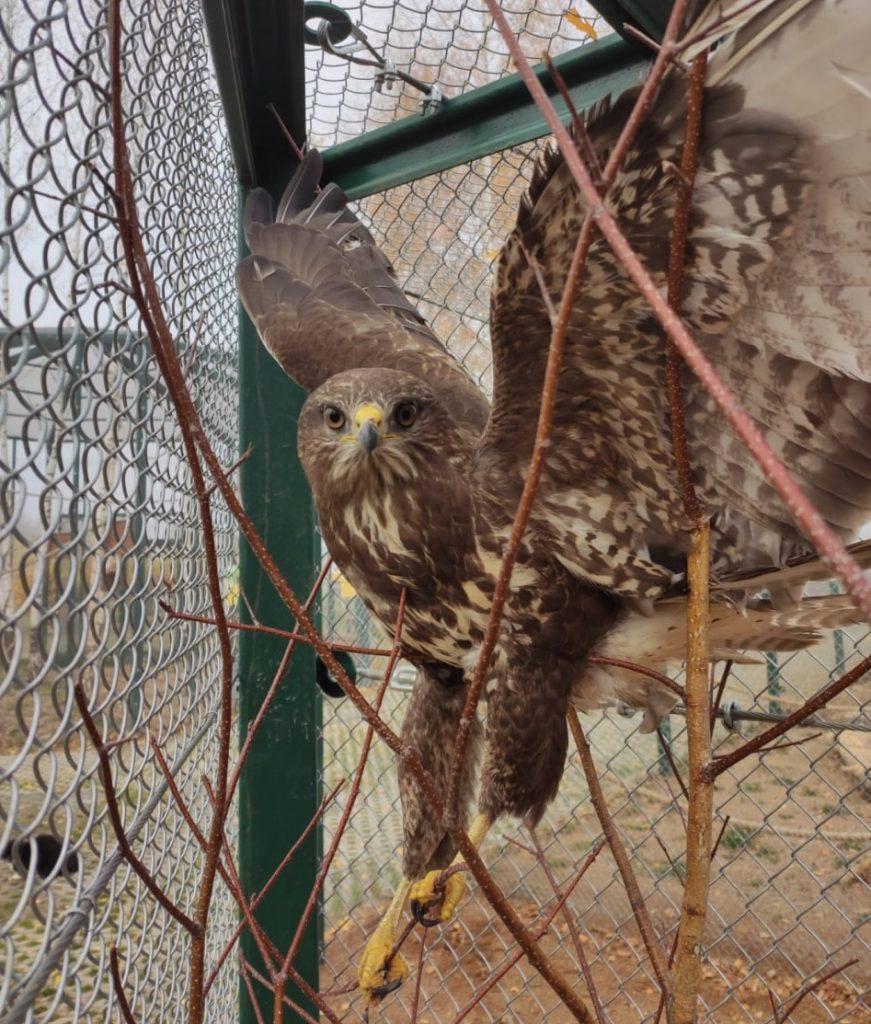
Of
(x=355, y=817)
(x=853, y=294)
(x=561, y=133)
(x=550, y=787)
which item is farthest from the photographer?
(x=355, y=817)

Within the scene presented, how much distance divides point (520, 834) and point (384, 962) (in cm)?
215

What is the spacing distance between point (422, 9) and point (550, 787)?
7.11ft

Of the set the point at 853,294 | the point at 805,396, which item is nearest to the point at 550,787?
the point at 805,396

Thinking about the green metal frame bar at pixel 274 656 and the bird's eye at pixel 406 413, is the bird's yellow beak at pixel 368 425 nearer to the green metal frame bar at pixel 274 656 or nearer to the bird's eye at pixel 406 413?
the bird's eye at pixel 406 413

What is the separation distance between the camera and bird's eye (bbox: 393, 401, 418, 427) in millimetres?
1682

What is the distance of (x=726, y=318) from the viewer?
1.25 m

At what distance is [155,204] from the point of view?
4.48ft

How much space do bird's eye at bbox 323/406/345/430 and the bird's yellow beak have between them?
0.06 metres

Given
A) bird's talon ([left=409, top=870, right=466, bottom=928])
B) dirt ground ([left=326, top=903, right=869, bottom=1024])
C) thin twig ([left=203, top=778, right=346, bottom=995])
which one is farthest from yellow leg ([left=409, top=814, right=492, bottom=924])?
dirt ground ([left=326, top=903, right=869, bottom=1024])

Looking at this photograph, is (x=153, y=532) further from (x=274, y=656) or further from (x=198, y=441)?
(x=274, y=656)

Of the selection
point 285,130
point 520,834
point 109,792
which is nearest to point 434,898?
point 109,792

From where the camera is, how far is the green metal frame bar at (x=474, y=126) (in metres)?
1.99

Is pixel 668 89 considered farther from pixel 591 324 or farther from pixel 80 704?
pixel 80 704

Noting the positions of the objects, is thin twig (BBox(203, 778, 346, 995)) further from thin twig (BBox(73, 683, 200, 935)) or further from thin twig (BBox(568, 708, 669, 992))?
thin twig (BBox(568, 708, 669, 992))
